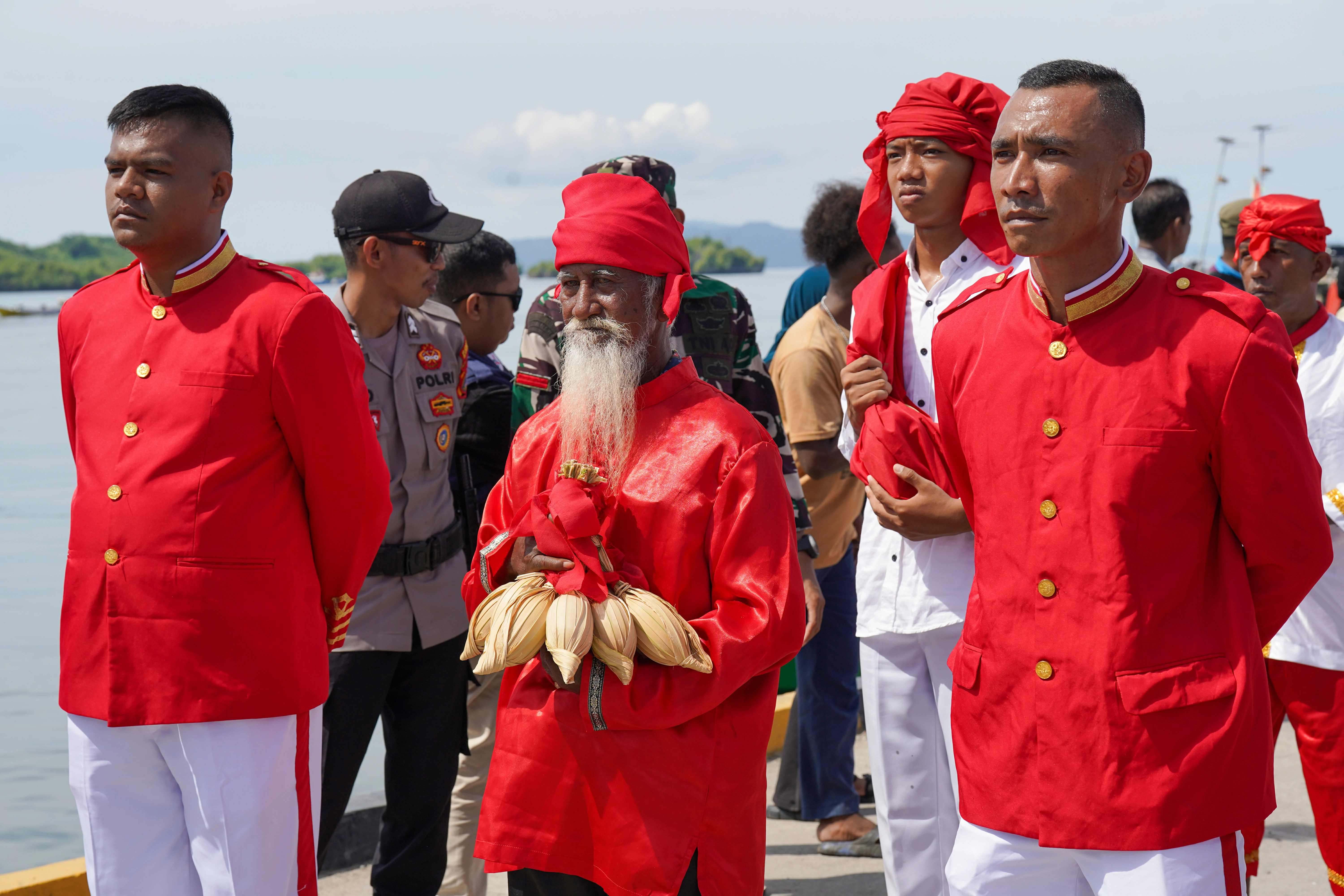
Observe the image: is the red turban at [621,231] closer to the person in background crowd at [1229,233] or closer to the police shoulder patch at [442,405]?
the police shoulder patch at [442,405]

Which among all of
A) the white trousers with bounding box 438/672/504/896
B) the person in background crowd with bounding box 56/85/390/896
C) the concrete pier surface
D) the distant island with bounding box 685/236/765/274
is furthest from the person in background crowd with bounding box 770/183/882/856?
the distant island with bounding box 685/236/765/274

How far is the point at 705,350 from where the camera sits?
13.3 feet

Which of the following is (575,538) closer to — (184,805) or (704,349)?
(184,805)

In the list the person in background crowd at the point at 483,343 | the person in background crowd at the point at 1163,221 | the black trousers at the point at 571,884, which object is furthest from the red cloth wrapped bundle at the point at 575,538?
the person in background crowd at the point at 1163,221

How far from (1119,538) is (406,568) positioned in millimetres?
2465

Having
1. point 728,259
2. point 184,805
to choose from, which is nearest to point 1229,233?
point 184,805

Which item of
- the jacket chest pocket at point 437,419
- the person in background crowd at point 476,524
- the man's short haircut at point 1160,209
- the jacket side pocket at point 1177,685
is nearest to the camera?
the jacket side pocket at point 1177,685

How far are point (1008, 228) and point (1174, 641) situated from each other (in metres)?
0.85

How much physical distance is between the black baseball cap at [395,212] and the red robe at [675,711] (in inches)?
67.0

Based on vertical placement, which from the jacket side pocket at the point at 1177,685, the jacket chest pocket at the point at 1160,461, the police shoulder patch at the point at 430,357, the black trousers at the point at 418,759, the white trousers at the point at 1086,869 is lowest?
the black trousers at the point at 418,759

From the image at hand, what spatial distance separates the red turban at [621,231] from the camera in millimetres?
2836

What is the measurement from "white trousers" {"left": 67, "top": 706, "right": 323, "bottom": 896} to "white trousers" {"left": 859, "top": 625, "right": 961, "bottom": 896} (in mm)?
1608

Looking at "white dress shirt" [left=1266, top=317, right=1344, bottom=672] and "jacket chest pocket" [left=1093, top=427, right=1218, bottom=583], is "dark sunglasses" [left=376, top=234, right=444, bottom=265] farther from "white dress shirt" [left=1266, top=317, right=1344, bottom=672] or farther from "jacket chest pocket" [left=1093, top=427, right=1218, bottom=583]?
"white dress shirt" [left=1266, top=317, right=1344, bottom=672]

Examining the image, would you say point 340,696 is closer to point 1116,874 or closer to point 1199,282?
point 1116,874
